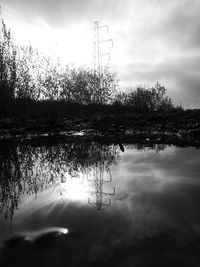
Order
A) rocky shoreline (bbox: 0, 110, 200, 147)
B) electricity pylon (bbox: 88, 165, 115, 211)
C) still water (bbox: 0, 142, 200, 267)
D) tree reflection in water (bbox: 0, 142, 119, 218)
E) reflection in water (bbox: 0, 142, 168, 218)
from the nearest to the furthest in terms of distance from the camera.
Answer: still water (bbox: 0, 142, 200, 267) < electricity pylon (bbox: 88, 165, 115, 211) < reflection in water (bbox: 0, 142, 168, 218) < tree reflection in water (bbox: 0, 142, 119, 218) < rocky shoreline (bbox: 0, 110, 200, 147)

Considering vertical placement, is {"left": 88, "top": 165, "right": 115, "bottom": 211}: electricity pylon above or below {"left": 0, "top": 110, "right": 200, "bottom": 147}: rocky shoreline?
below

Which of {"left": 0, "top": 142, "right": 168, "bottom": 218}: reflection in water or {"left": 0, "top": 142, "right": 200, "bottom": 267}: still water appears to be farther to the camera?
{"left": 0, "top": 142, "right": 168, "bottom": 218}: reflection in water

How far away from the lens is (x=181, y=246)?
3.70ft

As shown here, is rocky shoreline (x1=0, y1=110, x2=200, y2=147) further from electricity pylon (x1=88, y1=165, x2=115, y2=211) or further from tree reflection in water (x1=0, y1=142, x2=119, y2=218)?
electricity pylon (x1=88, y1=165, x2=115, y2=211)

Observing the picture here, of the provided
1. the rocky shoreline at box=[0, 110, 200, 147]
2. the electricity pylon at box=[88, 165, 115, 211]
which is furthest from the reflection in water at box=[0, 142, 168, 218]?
the rocky shoreline at box=[0, 110, 200, 147]

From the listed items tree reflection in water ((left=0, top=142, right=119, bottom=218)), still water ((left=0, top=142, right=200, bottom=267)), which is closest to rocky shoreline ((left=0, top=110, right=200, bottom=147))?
tree reflection in water ((left=0, top=142, right=119, bottom=218))

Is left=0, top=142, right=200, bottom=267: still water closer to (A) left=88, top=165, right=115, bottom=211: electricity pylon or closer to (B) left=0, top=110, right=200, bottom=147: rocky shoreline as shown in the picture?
(A) left=88, top=165, right=115, bottom=211: electricity pylon

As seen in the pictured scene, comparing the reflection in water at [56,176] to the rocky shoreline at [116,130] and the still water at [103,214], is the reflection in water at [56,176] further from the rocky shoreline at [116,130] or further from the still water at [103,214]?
the rocky shoreline at [116,130]

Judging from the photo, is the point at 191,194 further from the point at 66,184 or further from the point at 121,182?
the point at 66,184

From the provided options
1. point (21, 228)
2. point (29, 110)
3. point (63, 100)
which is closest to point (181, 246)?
point (21, 228)

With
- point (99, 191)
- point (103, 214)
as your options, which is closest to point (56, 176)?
point (99, 191)

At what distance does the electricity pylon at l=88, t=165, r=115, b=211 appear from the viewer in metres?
1.73

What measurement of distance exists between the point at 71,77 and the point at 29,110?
55.0 feet

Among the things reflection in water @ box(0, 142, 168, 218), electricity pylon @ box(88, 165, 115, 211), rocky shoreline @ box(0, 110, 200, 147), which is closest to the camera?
electricity pylon @ box(88, 165, 115, 211)
